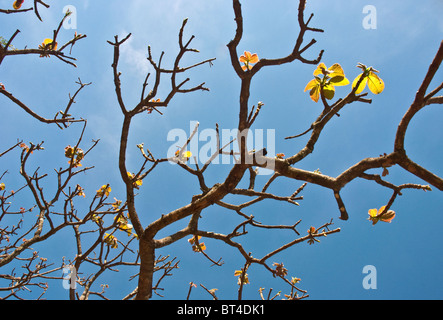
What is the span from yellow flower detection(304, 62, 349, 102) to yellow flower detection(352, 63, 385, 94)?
0.41 feet

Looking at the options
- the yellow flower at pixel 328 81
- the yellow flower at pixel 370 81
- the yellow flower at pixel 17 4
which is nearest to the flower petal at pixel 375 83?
the yellow flower at pixel 370 81

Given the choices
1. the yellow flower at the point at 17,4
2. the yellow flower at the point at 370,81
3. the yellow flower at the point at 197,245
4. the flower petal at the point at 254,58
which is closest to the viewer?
the yellow flower at the point at 370,81

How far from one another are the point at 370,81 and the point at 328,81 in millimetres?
327

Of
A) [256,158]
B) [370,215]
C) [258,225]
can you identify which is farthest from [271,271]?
[256,158]

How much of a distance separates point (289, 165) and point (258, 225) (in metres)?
0.96

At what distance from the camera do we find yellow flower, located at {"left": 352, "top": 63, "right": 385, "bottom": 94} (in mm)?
2080

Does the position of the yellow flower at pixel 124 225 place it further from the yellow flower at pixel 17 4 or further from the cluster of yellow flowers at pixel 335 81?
the cluster of yellow flowers at pixel 335 81

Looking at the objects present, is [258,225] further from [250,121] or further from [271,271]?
[250,121]

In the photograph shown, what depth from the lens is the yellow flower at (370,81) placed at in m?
2.08

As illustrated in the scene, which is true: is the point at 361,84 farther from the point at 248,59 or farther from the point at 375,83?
the point at 248,59

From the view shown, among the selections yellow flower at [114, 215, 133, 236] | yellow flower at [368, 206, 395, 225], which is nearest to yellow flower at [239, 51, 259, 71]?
yellow flower at [368, 206, 395, 225]

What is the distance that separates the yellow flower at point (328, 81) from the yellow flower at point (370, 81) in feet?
0.41

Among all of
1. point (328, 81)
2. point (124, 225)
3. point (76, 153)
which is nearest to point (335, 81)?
point (328, 81)
